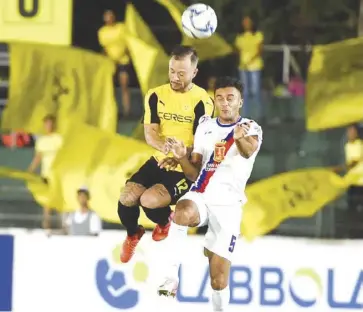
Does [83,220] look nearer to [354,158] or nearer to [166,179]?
[354,158]

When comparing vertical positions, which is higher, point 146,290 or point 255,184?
point 255,184

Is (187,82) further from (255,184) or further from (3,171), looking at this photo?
(3,171)

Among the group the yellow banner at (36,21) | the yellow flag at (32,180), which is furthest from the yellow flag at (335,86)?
the yellow flag at (32,180)

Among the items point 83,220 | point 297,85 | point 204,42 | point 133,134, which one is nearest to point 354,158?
point 297,85

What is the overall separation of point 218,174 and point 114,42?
3.33m

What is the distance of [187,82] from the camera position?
425 cm

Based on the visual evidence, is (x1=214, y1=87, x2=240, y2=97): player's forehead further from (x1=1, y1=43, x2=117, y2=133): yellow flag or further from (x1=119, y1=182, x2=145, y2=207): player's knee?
(x1=1, y1=43, x2=117, y2=133): yellow flag

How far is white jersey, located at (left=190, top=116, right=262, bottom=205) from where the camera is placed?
13.5 ft

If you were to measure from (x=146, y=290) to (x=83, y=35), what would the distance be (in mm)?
2222

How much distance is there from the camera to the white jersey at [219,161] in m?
4.12

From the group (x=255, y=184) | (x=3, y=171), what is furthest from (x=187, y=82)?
(x=3, y=171)

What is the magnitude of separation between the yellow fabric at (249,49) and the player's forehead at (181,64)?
3133 millimetres

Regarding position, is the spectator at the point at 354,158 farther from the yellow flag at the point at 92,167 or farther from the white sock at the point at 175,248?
the white sock at the point at 175,248

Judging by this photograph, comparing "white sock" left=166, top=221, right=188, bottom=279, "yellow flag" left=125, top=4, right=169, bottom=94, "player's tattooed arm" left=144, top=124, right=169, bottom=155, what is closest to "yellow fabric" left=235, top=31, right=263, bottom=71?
"yellow flag" left=125, top=4, right=169, bottom=94
